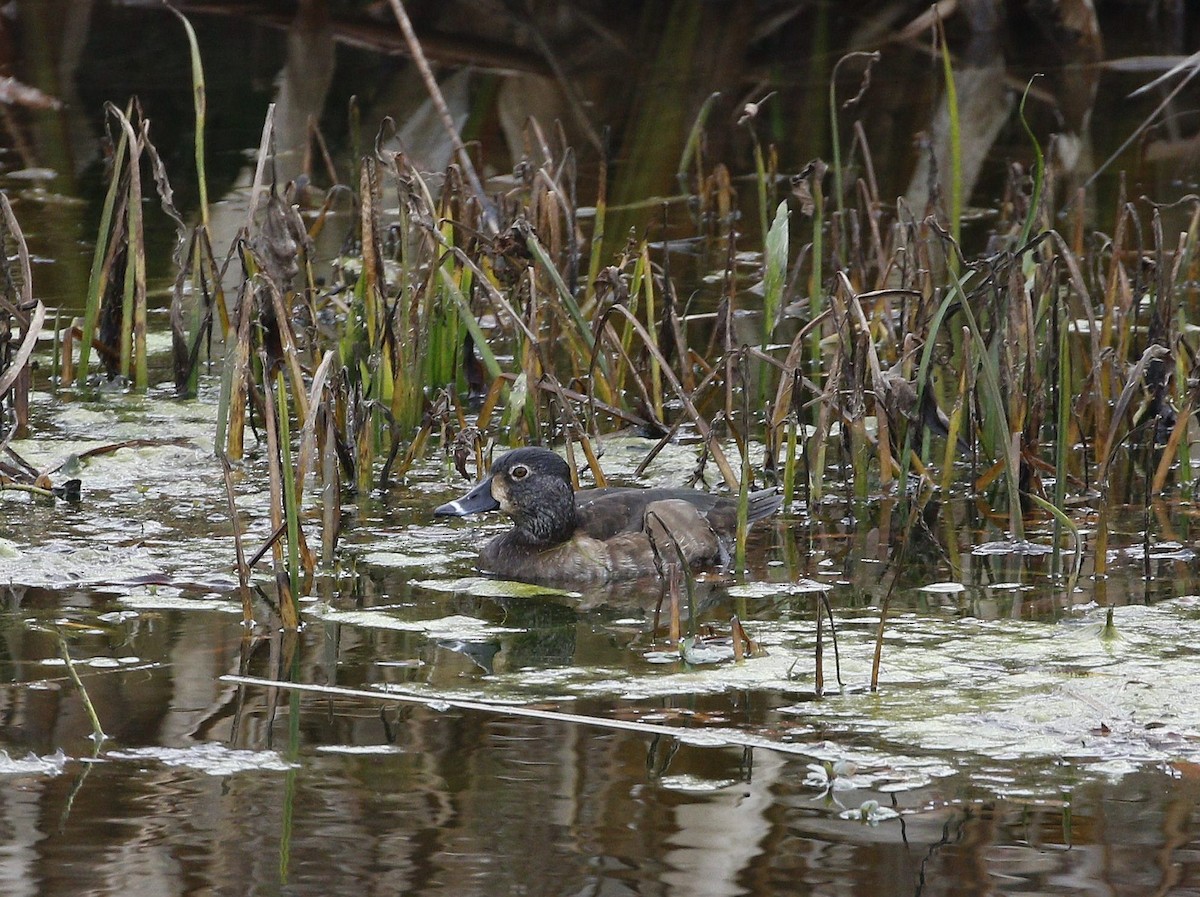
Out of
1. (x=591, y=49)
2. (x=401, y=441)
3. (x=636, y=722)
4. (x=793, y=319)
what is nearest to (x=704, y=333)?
(x=793, y=319)

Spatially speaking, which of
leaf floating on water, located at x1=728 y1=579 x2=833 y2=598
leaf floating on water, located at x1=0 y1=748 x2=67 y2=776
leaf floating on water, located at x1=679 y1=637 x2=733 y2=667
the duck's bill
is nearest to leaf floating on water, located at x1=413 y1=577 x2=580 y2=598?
the duck's bill

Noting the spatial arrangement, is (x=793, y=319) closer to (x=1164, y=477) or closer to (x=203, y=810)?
(x=1164, y=477)

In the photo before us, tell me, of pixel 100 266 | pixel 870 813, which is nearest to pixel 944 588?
pixel 870 813

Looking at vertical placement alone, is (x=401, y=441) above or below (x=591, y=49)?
below

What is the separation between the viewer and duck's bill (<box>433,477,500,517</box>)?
5715mm

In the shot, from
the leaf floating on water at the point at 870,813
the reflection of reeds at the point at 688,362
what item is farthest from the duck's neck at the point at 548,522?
the leaf floating on water at the point at 870,813

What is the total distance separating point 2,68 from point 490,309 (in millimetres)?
8980

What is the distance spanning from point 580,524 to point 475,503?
1.00 ft

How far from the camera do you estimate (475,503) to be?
5734mm

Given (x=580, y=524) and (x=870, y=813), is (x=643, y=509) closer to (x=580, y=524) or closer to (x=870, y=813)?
(x=580, y=524)

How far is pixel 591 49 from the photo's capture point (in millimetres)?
16844

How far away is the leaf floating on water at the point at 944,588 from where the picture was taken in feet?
17.1

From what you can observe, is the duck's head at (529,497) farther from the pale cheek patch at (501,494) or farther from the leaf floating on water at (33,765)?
the leaf floating on water at (33,765)

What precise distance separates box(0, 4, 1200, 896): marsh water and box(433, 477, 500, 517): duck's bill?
13cm
